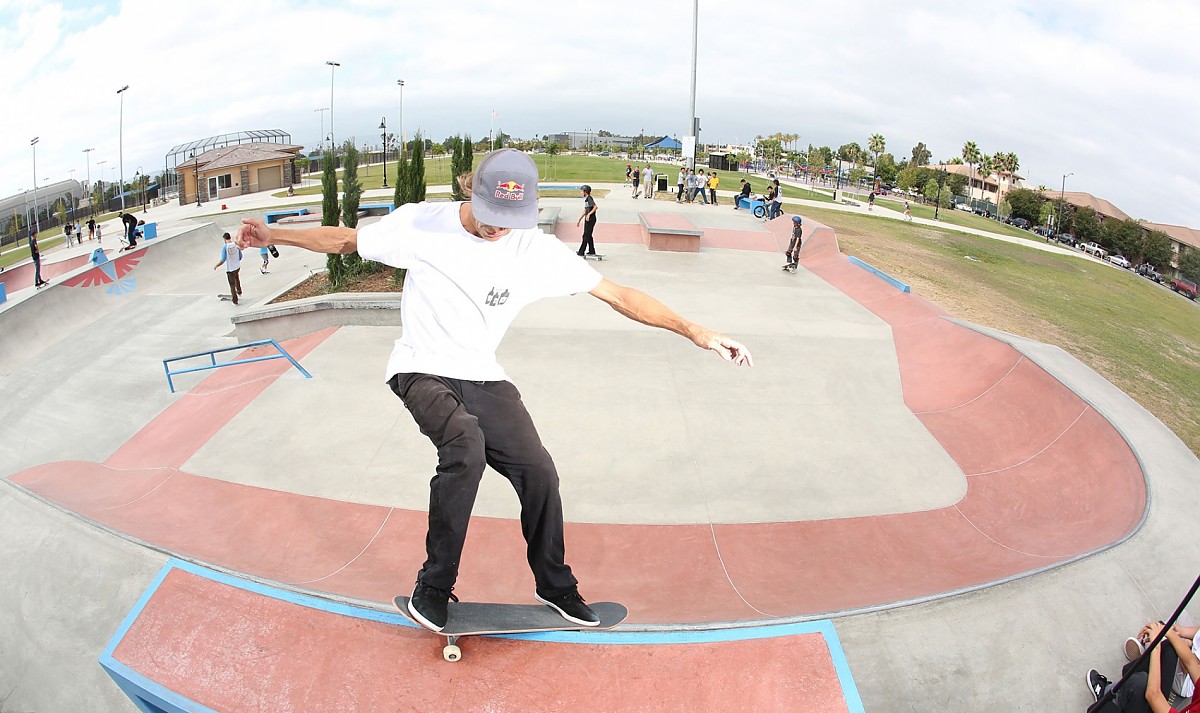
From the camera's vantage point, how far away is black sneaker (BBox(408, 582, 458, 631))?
2850mm

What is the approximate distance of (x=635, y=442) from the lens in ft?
22.4

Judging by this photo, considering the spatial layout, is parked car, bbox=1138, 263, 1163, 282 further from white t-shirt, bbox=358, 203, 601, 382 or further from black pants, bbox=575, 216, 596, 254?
white t-shirt, bbox=358, 203, 601, 382

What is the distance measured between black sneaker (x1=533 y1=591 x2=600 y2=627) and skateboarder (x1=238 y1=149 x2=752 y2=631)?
36cm

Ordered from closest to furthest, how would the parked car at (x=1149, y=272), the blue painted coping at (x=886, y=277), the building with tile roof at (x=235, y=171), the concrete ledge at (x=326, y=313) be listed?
the concrete ledge at (x=326, y=313) < the blue painted coping at (x=886, y=277) < the building with tile roof at (x=235, y=171) < the parked car at (x=1149, y=272)

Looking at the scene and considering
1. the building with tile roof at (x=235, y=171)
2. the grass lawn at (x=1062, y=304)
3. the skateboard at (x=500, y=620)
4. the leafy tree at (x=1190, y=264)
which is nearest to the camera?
the skateboard at (x=500, y=620)

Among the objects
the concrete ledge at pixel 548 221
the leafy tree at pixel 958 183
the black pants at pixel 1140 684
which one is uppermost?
the leafy tree at pixel 958 183

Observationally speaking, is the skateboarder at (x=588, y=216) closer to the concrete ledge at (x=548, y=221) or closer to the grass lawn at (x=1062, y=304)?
the concrete ledge at (x=548, y=221)

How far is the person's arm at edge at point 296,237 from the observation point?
2.71m

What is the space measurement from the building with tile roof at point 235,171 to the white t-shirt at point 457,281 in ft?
152

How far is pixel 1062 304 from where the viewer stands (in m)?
15.0

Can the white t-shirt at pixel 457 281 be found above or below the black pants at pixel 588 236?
below

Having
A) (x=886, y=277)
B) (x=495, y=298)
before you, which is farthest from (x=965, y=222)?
(x=495, y=298)

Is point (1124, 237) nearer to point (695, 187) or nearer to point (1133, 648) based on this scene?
point (695, 187)

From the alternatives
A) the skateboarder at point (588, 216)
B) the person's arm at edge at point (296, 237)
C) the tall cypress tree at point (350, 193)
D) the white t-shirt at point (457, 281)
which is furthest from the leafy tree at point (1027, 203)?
the person's arm at edge at point (296, 237)
